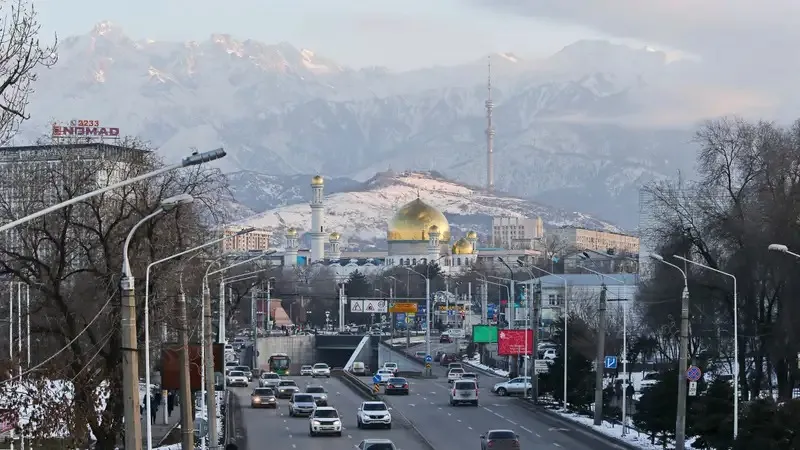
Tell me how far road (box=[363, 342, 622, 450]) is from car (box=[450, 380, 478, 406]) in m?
0.59

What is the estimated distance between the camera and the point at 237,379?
322ft

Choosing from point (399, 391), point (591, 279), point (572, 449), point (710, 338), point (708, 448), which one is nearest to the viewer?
point (708, 448)

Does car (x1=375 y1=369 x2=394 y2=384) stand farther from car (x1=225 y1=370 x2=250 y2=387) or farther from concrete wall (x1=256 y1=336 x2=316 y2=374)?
concrete wall (x1=256 y1=336 x2=316 y2=374)

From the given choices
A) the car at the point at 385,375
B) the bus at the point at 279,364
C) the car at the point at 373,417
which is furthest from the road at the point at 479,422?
the bus at the point at 279,364

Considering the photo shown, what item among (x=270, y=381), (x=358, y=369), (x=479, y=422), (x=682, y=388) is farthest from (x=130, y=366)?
(x=358, y=369)

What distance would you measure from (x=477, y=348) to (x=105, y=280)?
99.1m

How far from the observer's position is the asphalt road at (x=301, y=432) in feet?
177

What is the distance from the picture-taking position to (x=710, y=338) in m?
68.3

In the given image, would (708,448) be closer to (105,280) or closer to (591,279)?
(105,280)

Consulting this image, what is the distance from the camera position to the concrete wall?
467 feet

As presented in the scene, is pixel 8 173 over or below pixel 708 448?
over

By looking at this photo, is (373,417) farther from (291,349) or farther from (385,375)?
(291,349)

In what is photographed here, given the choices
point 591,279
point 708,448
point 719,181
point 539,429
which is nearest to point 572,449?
point 708,448

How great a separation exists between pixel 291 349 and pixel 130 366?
12216 cm
